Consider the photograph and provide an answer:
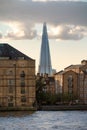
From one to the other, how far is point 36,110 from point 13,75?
655cm

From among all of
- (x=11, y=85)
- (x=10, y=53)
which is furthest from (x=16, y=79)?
(x=10, y=53)

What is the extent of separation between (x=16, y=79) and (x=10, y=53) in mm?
4086

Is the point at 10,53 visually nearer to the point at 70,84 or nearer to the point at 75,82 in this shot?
the point at 70,84

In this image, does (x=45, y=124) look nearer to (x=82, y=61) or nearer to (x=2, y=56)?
(x=2, y=56)

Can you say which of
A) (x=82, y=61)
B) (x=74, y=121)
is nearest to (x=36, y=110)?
(x=74, y=121)

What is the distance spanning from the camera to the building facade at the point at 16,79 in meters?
102

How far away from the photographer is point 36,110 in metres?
101

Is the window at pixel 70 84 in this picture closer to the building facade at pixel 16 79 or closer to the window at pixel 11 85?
the building facade at pixel 16 79

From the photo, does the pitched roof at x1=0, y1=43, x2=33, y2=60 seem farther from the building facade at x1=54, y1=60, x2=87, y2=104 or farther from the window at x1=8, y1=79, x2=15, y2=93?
the building facade at x1=54, y1=60, x2=87, y2=104

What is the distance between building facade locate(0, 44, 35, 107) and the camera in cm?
10150

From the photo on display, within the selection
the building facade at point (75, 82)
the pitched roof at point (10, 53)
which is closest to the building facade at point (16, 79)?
the pitched roof at point (10, 53)

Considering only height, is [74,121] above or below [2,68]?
below

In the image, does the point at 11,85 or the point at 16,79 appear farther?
the point at 11,85

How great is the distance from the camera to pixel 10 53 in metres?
102
